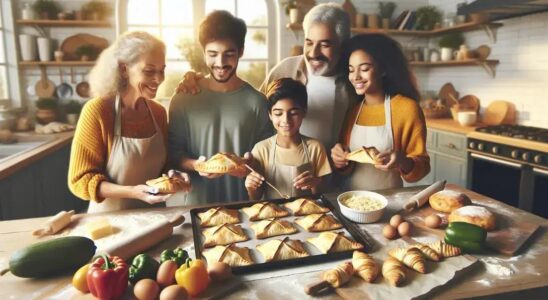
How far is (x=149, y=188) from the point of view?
1.58 metres

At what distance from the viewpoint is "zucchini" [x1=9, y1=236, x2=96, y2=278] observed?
113 centimetres

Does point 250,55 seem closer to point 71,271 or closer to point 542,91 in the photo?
point 542,91

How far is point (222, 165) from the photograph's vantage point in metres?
1.72

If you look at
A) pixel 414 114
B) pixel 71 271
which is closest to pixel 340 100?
pixel 414 114

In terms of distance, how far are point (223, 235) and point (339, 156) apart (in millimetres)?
786

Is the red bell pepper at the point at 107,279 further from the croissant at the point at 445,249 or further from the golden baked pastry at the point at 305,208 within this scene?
the croissant at the point at 445,249

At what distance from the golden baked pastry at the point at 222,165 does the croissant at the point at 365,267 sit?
0.70 m

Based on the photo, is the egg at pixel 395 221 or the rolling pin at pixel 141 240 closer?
the rolling pin at pixel 141 240

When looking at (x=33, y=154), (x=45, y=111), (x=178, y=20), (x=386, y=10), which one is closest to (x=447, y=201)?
(x=33, y=154)

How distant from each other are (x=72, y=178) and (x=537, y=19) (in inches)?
164

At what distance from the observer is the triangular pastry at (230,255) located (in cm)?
123

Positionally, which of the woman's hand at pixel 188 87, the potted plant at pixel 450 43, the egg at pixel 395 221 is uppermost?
the potted plant at pixel 450 43

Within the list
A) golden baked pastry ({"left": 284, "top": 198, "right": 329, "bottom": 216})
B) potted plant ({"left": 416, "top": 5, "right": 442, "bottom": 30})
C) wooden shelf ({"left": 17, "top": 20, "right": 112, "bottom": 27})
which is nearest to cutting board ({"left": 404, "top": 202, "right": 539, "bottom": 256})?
golden baked pastry ({"left": 284, "top": 198, "right": 329, "bottom": 216})

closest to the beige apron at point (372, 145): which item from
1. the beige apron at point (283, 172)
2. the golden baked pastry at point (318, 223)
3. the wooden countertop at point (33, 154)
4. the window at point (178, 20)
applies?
the beige apron at point (283, 172)
